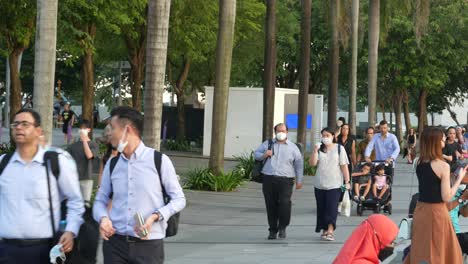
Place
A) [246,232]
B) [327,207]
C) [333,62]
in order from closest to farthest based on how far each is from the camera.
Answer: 1. [327,207]
2. [246,232]
3. [333,62]

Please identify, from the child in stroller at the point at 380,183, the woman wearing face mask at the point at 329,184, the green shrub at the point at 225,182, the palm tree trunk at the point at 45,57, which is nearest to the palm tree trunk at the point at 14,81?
the green shrub at the point at 225,182

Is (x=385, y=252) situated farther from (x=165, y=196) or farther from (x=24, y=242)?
(x=24, y=242)

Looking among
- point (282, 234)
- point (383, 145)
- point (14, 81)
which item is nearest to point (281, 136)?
point (282, 234)

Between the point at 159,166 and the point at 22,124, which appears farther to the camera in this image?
the point at 159,166

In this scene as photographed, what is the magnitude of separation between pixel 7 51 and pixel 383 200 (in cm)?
1296

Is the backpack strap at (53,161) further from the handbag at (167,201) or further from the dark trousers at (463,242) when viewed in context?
the dark trousers at (463,242)

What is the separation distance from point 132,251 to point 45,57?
925 centimetres

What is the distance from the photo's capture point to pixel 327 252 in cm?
1452

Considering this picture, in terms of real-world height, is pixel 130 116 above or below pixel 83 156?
above

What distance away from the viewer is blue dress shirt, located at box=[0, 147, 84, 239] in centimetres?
724

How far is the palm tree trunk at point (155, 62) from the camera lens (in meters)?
18.9

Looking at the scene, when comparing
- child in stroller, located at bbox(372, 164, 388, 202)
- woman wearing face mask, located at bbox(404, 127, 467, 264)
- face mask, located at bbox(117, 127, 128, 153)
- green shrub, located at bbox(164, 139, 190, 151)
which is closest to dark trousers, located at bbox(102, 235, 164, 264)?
face mask, located at bbox(117, 127, 128, 153)

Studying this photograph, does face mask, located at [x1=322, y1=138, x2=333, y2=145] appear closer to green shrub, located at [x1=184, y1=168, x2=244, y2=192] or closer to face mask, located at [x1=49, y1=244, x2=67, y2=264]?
green shrub, located at [x1=184, y1=168, x2=244, y2=192]

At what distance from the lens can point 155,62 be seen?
62.7ft
